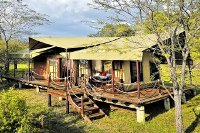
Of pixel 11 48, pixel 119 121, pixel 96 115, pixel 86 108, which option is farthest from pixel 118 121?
pixel 11 48

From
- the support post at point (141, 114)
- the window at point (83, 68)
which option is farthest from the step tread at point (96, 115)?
the window at point (83, 68)

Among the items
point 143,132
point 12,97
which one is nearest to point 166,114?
point 143,132

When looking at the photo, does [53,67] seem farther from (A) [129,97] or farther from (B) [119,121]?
(B) [119,121]

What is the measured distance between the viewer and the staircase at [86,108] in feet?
46.3

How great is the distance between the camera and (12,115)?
9570 mm

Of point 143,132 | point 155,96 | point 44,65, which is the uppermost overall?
point 44,65

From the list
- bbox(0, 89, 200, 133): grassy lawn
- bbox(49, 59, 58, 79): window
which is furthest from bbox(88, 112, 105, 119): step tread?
bbox(49, 59, 58, 79): window

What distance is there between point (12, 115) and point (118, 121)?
20.3 ft

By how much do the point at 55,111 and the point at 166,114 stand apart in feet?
21.8

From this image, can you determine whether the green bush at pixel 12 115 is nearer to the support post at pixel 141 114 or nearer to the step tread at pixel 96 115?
the step tread at pixel 96 115

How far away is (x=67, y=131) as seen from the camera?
12422 mm

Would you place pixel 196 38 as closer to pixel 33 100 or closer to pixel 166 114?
pixel 166 114

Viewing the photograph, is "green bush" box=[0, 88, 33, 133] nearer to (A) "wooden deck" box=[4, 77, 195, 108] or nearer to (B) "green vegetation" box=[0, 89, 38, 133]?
(B) "green vegetation" box=[0, 89, 38, 133]

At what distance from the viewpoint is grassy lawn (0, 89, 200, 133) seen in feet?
41.4
